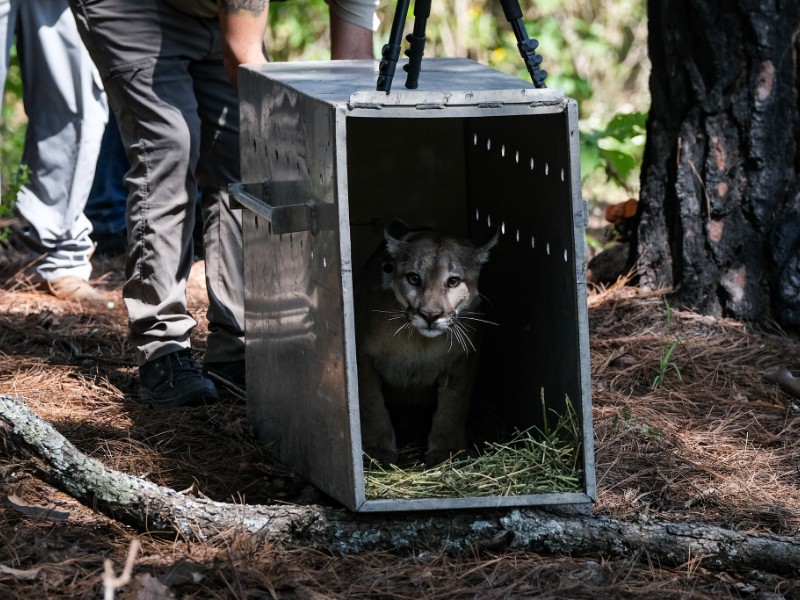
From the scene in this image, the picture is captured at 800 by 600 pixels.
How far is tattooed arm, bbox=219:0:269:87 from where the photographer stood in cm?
451

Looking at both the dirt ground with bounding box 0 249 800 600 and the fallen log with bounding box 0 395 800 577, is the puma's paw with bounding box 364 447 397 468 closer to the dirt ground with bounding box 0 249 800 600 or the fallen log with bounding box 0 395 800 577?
the dirt ground with bounding box 0 249 800 600

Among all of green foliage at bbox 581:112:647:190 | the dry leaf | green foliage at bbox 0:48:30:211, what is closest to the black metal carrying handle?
the dry leaf

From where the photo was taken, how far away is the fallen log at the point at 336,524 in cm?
362

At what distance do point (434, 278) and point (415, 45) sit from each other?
46.0 inches

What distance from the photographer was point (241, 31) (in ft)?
15.1

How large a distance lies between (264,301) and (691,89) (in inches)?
110

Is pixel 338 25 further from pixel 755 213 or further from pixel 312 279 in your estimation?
pixel 755 213

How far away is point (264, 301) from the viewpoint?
4.50 metres

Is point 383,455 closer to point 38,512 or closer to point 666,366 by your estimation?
point 38,512

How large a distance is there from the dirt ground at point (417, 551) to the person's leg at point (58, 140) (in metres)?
0.35

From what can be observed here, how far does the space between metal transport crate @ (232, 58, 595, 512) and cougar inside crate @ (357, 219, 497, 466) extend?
0.24m

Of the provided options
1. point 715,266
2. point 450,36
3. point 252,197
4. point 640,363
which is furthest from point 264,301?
point 450,36

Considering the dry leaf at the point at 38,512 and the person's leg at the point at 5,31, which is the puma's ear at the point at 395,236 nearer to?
the dry leaf at the point at 38,512

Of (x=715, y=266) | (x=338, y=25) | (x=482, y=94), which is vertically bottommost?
(x=715, y=266)
